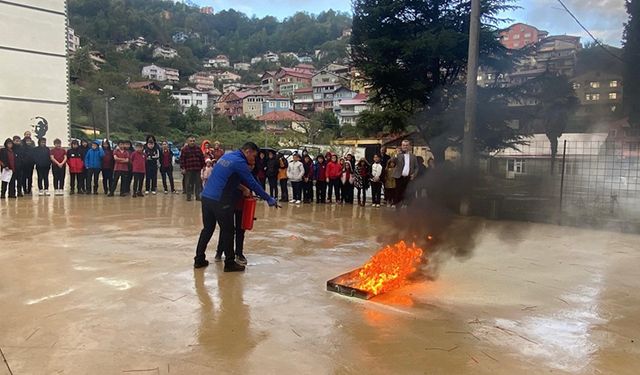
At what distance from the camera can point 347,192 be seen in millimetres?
13172

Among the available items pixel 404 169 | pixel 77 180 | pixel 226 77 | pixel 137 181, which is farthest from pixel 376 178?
pixel 226 77

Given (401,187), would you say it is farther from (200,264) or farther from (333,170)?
(200,264)

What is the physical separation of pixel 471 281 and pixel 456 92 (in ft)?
27.9

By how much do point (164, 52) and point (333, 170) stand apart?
127527 mm

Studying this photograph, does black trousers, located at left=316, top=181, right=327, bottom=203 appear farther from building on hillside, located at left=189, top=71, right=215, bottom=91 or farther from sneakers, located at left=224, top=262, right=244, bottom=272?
building on hillside, located at left=189, top=71, right=215, bottom=91

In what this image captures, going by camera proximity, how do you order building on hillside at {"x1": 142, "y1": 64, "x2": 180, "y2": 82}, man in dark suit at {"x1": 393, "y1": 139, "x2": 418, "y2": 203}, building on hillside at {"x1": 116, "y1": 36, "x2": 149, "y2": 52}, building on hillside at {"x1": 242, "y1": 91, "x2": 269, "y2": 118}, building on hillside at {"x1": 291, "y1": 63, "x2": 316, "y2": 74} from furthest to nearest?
1. building on hillside at {"x1": 291, "y1": 63, "x2": 316, "y2": 74}
2. building on hillside at {"x1": 116, "y1": 36, "x2": 149, "y2": 52}
3. building on hillside at {"x1": 142, "y1": 64, "x2": 180, "y2": 82}
4. building on hillside at {"x1": 242, "y1": 91, "x2": 269, "y2": 118}
5. man in dark suit at {"x1": 393, "y1": 139, "x2": 418, "y2": 203}

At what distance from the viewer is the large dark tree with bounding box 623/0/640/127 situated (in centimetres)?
878

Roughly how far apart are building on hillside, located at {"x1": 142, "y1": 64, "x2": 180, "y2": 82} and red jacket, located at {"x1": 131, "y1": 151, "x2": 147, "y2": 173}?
104218 millimetres

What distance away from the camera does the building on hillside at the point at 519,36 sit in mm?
10844

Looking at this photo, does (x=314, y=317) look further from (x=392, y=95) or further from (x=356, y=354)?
(x=392, y=95)

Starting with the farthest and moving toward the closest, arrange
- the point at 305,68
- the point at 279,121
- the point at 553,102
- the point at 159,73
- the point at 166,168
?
1. the point at 305,68
2. the point at 159,73
3. the point at 279,121
4. the point at 166,168
5. the point at 553,102

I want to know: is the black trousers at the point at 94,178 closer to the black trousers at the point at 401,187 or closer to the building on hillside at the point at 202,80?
the black trousers at the point at 401,187

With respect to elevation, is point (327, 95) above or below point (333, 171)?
above

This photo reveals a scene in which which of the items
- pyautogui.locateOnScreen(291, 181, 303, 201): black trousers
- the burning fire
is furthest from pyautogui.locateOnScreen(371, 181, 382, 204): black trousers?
the burning fire
